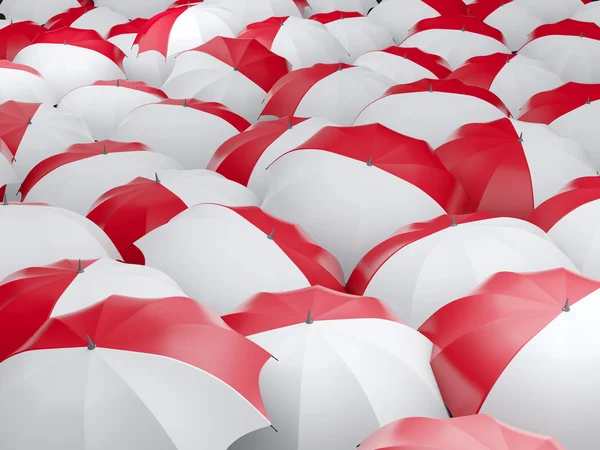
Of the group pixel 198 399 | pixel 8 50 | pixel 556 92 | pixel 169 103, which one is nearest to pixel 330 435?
pixel 198 399

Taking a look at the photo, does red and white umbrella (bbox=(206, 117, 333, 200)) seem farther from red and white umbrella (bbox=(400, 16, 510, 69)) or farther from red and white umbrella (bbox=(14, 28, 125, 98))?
red and white umbrella (bbox=(400, 16, 510, 69))

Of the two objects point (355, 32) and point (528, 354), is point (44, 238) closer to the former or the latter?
point (528, 354)

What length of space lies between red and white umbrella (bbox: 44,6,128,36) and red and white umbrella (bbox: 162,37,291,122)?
1595 millimetres

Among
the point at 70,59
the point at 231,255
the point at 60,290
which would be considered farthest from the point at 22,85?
the point at 60,290

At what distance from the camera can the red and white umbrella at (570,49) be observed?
6.30m

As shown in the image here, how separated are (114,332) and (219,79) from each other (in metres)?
3.37

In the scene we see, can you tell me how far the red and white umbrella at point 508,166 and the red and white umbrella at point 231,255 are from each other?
104 centimetres

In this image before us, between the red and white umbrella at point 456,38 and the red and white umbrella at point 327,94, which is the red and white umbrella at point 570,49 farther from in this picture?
the red and white umbrella at point 327,94

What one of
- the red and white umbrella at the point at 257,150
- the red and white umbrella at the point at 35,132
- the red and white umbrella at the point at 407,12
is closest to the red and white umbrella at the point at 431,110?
the red and white umbrella at the point at 257,150

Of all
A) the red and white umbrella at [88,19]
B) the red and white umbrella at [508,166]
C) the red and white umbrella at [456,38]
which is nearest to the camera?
the red and white umbrella at [508,166]

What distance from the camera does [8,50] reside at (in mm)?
6773

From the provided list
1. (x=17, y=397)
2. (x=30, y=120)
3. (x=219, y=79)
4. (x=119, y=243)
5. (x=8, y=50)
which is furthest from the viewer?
(x=8, y=50)

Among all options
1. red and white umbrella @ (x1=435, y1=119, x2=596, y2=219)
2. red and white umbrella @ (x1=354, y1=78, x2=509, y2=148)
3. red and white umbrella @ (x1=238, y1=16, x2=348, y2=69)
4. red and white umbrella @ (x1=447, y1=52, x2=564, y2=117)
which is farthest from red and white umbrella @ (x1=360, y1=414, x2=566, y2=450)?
red and white umbrella @ (x1=238, y1=16, x2=348, y2=69)

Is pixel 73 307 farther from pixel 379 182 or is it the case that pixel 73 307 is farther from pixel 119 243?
pixel 379 182
